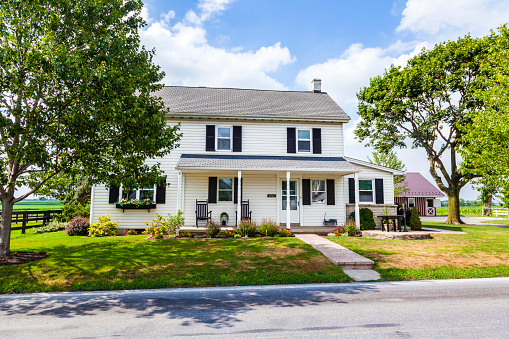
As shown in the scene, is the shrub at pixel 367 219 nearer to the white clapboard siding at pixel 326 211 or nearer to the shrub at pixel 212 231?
the white clapboard siding at pixel 326 211

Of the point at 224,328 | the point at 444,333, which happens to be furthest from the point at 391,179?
the point at 224,328

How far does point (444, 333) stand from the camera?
4.12 meters

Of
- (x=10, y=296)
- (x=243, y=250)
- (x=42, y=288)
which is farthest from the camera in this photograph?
(x=243, y=250)

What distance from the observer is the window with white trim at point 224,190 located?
14898mm

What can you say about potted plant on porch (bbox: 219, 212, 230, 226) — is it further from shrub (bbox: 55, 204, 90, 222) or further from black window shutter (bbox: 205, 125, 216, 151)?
shrub (bbox: 55, 204, 90, 222)

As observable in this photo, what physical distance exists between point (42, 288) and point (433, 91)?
24.0 meters

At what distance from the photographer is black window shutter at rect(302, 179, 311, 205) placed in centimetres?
1509

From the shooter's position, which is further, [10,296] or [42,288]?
[42,288]

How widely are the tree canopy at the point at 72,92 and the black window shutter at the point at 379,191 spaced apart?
11.9 meters

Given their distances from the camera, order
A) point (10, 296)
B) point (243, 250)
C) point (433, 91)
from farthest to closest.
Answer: point (433, 91), point (243, 250), point (10, 296)

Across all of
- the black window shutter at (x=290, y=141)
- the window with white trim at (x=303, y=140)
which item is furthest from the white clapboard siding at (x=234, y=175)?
the window with white trim at (x=303, y=140)

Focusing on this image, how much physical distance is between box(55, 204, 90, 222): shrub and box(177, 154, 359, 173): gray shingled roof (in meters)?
6.46

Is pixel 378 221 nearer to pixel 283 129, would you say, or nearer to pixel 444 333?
pixel 283 129

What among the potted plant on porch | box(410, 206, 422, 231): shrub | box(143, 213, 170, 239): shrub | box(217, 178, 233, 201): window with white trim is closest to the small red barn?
box(410, 206, 422, 231): shrub
